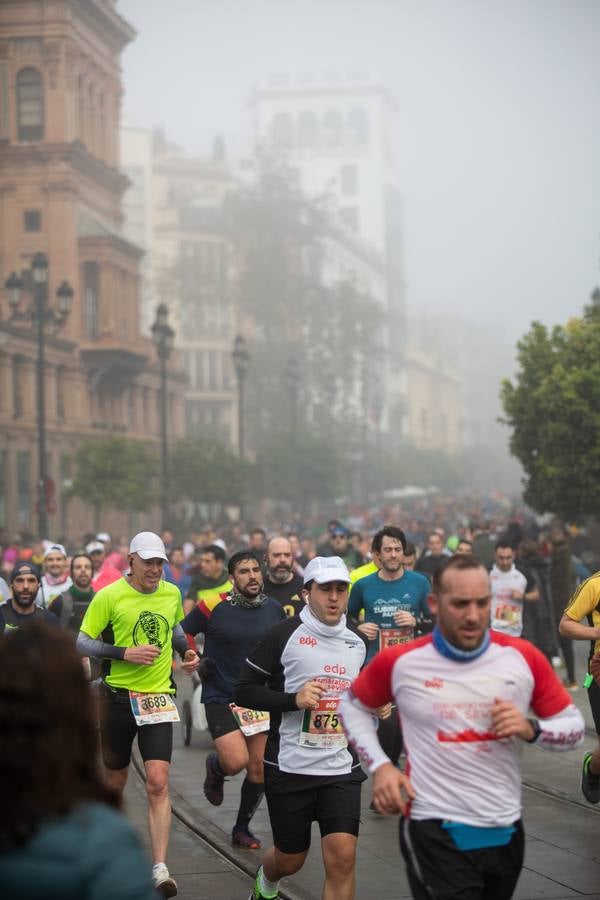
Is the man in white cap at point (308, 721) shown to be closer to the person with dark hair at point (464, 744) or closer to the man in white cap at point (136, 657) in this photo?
the man in white cap at point (136, 657)

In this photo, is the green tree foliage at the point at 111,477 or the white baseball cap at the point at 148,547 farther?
the green tree foliage at the point at 111,477

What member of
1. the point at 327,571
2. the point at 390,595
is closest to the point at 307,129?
the point at 390,595

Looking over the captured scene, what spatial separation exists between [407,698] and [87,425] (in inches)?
2348

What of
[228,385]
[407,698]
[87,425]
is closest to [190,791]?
[407,698]

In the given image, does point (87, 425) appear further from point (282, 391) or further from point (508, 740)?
point (508, 740)

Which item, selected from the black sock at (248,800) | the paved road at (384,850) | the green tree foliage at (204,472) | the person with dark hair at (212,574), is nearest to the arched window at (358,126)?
the green tree foliage at (204,472)

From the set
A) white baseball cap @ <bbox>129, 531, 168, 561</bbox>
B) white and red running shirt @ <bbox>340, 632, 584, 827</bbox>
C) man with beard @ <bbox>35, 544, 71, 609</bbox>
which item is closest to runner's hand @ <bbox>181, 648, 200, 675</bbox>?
white baseball cap @ <bbox>129, 531, 168, 561</bbox>

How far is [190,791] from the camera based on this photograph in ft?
40.7

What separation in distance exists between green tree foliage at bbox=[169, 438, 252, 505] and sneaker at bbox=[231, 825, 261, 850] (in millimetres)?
39780

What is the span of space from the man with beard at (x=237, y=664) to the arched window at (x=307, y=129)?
176 meters

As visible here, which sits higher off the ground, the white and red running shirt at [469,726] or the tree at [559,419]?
the tree at [559,419]

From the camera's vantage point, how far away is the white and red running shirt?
5238 millimetres

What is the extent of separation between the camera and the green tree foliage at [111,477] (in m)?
46.2

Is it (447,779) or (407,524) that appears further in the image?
(407,524)
